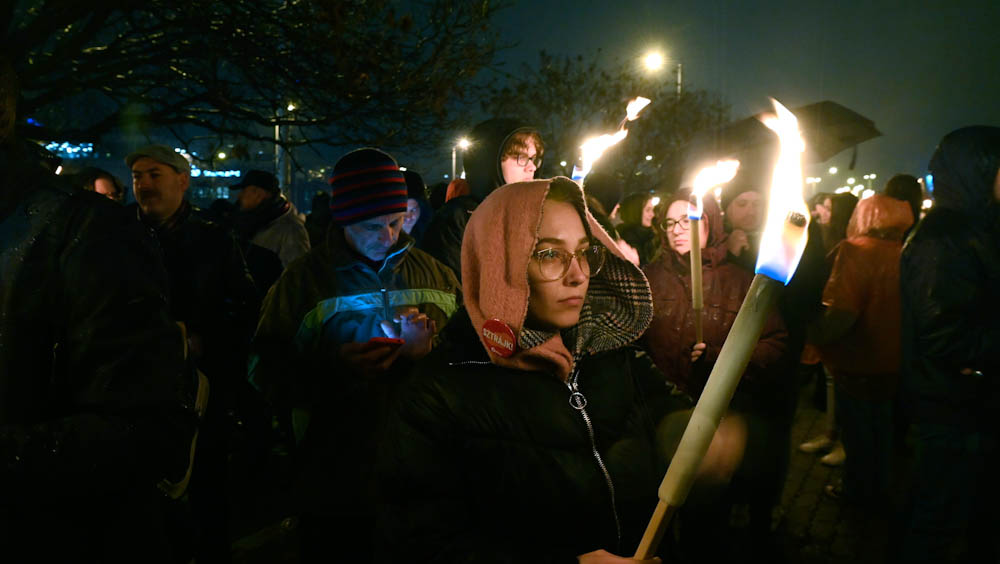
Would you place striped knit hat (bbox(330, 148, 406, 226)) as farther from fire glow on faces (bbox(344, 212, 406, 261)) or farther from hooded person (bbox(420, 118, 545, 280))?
hooded person (bbox(420, 118, 545, 280))

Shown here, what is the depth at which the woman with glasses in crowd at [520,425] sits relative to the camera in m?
1.71

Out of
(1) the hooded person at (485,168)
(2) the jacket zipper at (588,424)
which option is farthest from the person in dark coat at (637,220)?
(2) the jacket zipper at (588,424)

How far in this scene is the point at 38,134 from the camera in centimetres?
586

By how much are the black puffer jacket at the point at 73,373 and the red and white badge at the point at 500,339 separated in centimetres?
87

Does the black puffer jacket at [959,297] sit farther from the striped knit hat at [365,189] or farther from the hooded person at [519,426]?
the striped knit hat at [365,189]

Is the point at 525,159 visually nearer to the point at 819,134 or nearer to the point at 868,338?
the point at 868,338

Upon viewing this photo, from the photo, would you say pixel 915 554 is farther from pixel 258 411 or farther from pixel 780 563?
pixel 258 411

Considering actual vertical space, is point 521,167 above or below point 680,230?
above

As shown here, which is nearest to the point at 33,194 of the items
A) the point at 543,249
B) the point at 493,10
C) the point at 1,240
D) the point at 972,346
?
the point at 1,240

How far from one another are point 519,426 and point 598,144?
2513mm

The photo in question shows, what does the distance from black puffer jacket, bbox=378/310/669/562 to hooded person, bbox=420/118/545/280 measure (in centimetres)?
239

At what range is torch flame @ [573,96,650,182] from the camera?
3480mm

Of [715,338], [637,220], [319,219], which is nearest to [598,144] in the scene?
[715,338]

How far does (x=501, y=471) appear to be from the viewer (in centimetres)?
173
